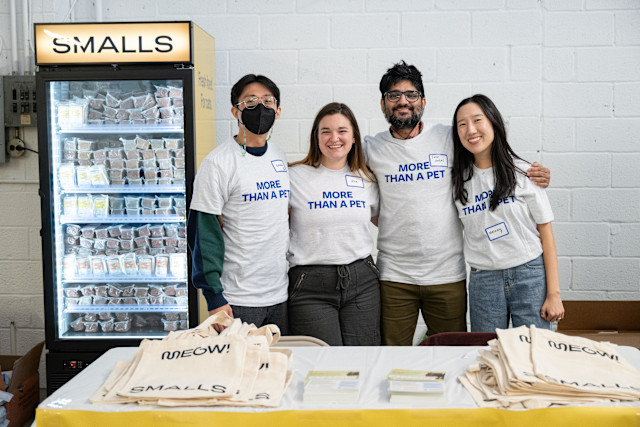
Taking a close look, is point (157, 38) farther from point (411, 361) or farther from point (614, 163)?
point (614, 163)

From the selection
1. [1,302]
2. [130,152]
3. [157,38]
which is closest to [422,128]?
[157,38]

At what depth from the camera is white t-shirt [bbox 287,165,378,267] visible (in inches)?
105

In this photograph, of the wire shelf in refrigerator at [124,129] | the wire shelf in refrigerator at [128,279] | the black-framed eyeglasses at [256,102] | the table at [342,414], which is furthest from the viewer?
the wire shelf in refrigerator at [128,279]

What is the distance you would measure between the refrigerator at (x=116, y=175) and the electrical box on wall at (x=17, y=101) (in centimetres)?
43

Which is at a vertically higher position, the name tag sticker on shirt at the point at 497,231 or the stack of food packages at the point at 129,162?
the stack of food packages at the point at 129,162

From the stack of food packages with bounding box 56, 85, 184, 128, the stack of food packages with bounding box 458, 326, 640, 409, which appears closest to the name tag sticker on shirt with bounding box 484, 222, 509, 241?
the stack of food packages with bounding box 458, 326, 640, 409

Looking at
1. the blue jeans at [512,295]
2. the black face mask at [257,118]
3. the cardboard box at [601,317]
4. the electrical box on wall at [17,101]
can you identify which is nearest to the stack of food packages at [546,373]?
the blue jeans at [512,295]

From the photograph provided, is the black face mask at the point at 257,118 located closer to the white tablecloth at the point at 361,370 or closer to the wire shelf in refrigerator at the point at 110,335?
the white tablecloth at the point at 361,370

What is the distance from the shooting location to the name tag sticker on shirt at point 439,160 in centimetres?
275

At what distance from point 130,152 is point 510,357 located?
2.67 m

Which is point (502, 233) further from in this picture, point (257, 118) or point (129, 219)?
point (129, 219)

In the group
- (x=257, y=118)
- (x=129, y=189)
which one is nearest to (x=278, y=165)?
(x=257, y=118)

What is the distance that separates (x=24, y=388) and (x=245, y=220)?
6.44 ft

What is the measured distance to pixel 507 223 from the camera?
2586 mm
